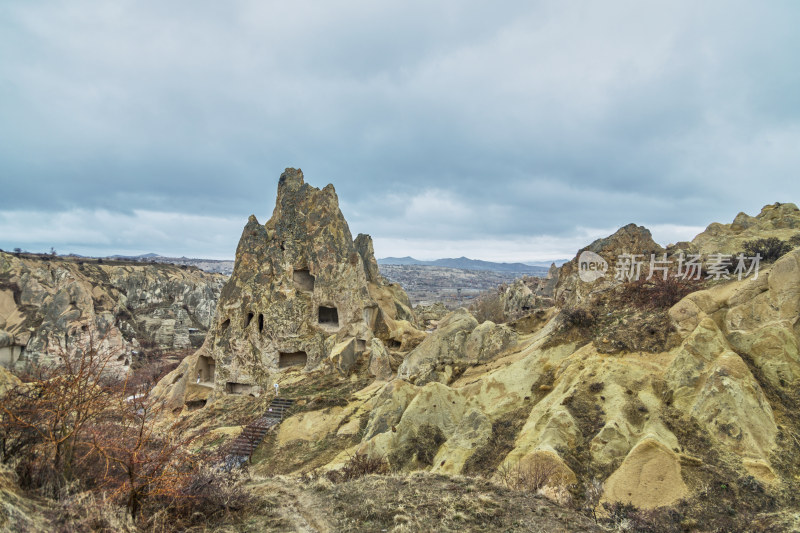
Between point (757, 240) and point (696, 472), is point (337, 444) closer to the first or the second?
point (696, 472)

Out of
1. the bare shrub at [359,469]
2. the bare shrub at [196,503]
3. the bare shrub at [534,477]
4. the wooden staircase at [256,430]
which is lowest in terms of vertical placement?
the wooden staircase at [256,430]

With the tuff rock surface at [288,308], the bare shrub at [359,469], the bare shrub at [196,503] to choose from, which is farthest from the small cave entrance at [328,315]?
the bare shrub at [196,503]

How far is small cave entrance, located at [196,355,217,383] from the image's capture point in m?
27.6

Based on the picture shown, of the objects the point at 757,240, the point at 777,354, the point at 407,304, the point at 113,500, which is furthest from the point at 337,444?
the point at 407,304

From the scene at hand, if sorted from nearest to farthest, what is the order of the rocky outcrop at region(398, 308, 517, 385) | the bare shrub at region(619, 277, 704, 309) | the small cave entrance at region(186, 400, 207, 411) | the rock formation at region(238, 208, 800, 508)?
the rock formation at region(238, 208, 800, 508)
the bare shrub at region(619, 277, 704, 309)
the rocky outcrop at region(398, 308, 517, 385)
the small cave entrance at region(186, 400, 207, 411)

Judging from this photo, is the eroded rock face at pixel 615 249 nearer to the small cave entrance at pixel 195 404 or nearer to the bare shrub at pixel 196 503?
the bare shrub at pixel 196 503

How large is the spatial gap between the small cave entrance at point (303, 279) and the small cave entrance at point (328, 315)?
1630 mm

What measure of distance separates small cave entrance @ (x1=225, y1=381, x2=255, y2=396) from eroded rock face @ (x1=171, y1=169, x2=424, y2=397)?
6 centimetres

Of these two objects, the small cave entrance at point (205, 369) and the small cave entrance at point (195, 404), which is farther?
the small cave entrance at point (205, 369)

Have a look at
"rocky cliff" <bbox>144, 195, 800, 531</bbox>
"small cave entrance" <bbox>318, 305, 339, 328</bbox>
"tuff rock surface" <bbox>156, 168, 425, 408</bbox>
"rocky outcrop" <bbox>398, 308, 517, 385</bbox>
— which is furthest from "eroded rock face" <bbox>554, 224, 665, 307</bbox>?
"small cave entrance" <bbox>318, 305, 339, 328</bbox>

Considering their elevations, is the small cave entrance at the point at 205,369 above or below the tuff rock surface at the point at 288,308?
below

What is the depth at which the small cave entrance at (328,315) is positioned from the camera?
2777cm

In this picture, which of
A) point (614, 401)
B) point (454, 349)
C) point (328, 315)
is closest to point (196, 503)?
point (614, 401)

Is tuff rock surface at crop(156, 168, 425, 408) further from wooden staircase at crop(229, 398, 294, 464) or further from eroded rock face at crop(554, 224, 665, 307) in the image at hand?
eroded rock face at crop(554, 224, 665, 307)
